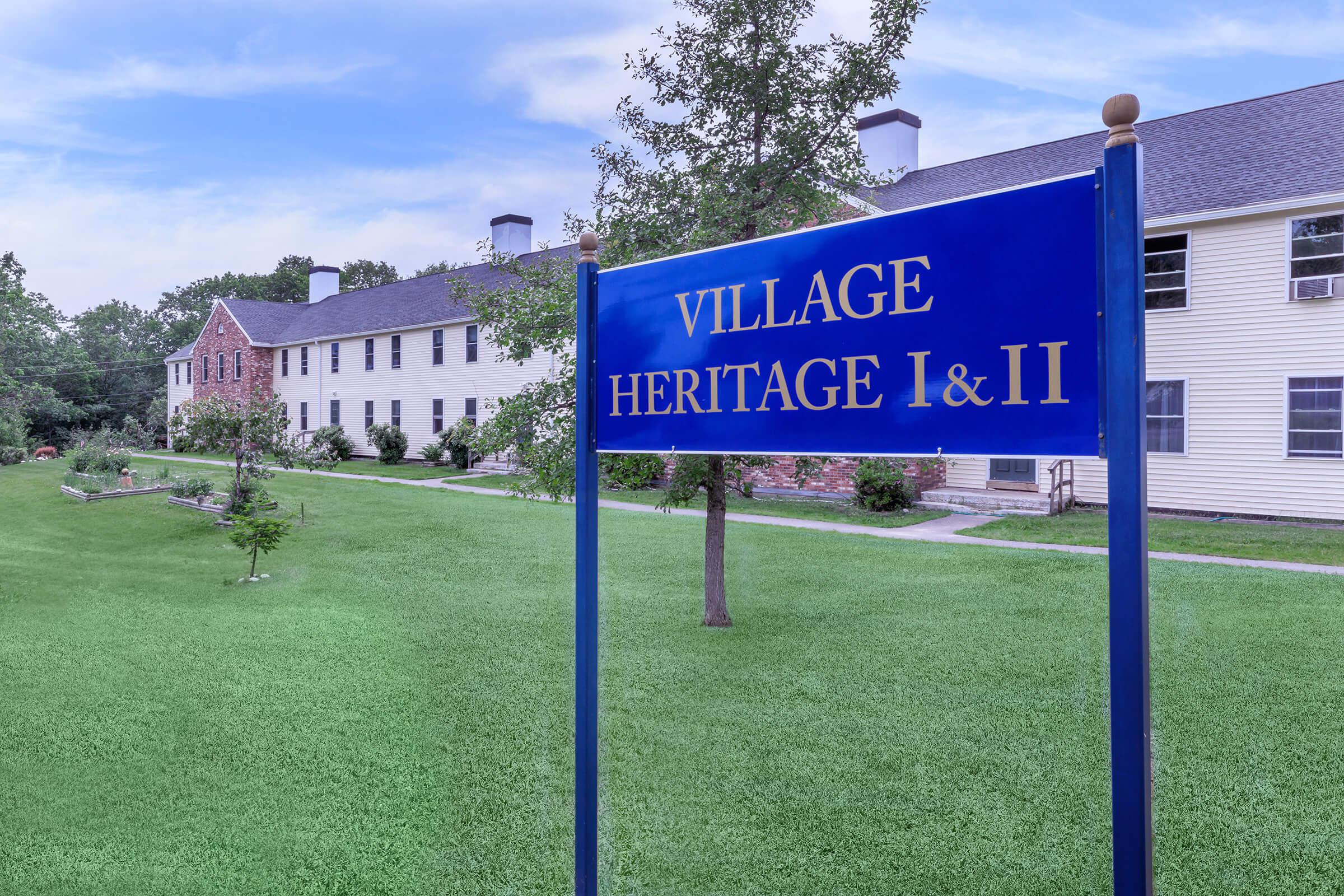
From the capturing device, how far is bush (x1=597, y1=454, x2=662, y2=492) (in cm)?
732

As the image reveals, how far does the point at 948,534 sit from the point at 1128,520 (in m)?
12.2

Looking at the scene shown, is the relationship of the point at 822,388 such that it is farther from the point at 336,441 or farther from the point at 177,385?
the point at 177,385

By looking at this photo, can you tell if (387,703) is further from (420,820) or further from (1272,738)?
(1272,738)

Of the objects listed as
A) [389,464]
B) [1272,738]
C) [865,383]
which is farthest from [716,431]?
[389,464]

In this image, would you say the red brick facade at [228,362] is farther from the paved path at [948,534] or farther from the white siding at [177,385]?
the paved path at [948,534]

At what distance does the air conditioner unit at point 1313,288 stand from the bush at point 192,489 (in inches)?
793

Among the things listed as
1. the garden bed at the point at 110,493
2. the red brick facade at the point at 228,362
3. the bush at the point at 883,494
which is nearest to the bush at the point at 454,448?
the garden bed at the point at 110,493

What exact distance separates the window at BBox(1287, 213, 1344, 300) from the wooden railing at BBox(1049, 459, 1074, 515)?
4620 millimetres

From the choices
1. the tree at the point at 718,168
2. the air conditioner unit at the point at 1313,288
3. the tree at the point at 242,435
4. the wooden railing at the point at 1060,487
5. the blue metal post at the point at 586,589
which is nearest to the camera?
the blue metal post at the point at 586,589

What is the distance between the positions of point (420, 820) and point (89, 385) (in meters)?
57.7

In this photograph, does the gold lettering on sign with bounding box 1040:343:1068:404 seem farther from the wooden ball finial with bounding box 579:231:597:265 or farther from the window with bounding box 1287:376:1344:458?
the window with bounding box 1287:376:1344:458

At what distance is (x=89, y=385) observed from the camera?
50688 millimetres

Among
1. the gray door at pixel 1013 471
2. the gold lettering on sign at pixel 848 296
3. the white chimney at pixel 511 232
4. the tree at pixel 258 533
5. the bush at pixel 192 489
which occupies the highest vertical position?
the white chimney at pixel 511 232

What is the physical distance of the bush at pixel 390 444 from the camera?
29.2 metres
